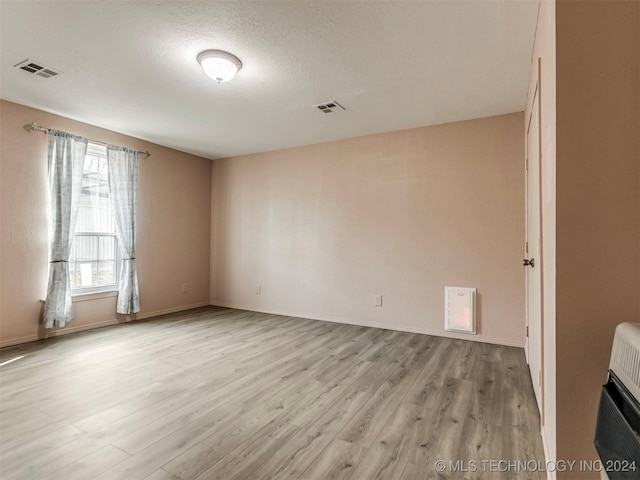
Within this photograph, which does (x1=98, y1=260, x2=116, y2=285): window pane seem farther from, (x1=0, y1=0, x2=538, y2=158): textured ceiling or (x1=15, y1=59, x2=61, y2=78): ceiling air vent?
(x1=15, y1=59, x2=61, y2=78): ceiling air vent

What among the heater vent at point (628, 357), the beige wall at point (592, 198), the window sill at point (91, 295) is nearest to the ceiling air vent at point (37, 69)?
the window sill at point (91, 295)

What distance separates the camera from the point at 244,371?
2.75 meters

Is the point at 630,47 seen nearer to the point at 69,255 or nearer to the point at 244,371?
the point at 244,371

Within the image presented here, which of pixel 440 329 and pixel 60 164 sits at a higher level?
pixel 60 164

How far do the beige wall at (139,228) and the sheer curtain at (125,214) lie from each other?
16 cm

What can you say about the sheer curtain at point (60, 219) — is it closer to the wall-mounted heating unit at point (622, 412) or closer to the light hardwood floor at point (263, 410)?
the light hardwood floor at point (263, 410)

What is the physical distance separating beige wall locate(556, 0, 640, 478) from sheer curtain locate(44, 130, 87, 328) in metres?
4.57

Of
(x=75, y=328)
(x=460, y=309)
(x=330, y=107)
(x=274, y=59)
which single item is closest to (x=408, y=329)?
(x=460, y=309)

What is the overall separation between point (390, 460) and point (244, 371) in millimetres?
1510

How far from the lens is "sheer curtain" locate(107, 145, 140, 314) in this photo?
14.0 feet

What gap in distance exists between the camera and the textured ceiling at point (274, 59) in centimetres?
201

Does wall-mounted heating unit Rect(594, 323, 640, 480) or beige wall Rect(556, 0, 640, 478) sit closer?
wall-mounted heating unit Rect(594, 323, 640, 480)

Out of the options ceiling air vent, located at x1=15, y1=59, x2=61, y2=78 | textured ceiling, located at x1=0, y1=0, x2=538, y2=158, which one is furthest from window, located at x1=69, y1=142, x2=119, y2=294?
ceiling air vent, located at x1=15, y1=59, x2=61, y2=78

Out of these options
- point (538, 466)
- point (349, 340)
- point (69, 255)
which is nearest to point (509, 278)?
point (349, 340)
